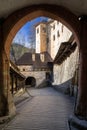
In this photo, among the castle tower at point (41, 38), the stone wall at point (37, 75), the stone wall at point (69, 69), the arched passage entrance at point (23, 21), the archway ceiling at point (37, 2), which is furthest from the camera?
the castle tower at point (41, 38)

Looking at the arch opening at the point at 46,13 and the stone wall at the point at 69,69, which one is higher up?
the arch opening at the point at 46,13

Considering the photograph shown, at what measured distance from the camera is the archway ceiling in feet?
23.5

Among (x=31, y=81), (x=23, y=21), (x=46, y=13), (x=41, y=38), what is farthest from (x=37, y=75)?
(x=46, y=13)

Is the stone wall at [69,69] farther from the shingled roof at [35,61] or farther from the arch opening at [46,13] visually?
the shingled roof at [35,61]

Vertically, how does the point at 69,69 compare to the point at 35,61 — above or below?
below

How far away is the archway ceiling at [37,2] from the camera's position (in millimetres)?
7175

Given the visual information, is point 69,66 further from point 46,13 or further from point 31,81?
point 31,81

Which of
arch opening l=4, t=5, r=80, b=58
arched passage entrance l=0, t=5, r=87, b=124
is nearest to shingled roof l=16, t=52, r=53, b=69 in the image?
arched passage entrance l=0, t=5, r=87, b=124

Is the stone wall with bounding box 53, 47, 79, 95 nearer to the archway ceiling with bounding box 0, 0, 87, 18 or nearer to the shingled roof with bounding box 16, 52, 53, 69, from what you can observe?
the archway ceiling with bounding box 0, 0, 87, 18

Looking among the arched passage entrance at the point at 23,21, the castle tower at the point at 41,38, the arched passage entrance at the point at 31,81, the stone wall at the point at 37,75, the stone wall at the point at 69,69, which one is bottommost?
the arched passage entrance at the point at 31,81

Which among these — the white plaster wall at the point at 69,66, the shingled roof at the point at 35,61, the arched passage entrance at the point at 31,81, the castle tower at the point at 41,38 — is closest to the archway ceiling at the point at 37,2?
the white plaster wall at the point at 69,66

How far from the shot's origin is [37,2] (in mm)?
7957

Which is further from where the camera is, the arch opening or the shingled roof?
the shingled roof

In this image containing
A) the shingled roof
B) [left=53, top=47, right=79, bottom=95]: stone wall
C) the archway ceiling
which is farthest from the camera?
the shingled roof
